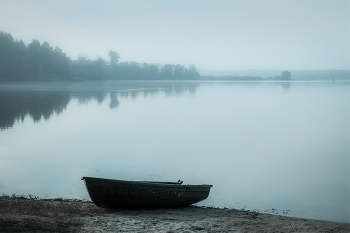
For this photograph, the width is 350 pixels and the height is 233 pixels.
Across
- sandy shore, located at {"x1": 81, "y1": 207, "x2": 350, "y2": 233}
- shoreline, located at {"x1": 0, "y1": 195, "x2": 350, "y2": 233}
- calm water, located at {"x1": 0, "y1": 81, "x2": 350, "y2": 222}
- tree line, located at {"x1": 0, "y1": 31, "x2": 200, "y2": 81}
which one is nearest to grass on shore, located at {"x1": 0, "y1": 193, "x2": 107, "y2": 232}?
shoreline, located at {"x1": 0, "y1": 195, "x2": 350, "y2": 233}

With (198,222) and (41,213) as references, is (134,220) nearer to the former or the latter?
(198,222)

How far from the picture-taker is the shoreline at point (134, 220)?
8.03m

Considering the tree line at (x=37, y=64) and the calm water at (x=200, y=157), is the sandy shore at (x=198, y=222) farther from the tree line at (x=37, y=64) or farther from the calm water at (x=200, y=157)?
the tree line at (x=37, y=64)

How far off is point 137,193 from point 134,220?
2.90 ft

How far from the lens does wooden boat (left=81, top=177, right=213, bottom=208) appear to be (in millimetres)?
9617

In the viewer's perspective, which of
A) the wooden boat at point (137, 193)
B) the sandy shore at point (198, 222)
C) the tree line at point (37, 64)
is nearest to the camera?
the sandy shore at point (198, 222)

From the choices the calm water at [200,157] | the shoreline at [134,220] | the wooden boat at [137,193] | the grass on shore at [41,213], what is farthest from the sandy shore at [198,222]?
the calm water at [200,157]

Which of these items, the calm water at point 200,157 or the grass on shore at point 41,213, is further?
the calm water at point 200,157

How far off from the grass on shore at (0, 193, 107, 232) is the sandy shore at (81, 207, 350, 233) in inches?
15.9

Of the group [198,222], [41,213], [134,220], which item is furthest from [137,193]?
[41,213]

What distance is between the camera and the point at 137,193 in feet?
32.4

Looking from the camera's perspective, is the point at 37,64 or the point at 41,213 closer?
the point at 41,213

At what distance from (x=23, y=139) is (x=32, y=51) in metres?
95.8

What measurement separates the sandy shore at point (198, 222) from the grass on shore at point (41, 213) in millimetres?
403
